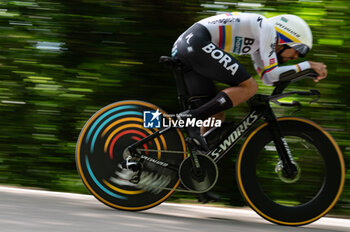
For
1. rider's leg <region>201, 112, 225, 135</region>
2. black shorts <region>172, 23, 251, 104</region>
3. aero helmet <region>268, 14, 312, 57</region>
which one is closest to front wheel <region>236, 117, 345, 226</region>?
rider's leg <region>201, 112, 225, 135</region>

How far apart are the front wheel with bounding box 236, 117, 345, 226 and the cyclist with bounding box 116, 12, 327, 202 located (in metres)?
0.37

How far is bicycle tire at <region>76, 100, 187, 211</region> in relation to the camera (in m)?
4.36

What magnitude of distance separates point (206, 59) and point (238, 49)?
0.99 ft

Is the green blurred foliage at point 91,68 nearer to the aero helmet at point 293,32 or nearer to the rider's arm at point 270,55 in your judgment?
the aero helmet at point 293,32

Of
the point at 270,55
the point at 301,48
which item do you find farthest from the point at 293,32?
the point at 270,55

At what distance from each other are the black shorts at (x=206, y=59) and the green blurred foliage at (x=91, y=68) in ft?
3.01

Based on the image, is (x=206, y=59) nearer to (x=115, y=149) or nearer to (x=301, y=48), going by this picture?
(x=301, y=48)

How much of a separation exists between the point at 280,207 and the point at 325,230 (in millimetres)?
395

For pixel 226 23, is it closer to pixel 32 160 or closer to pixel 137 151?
pixel 137 151

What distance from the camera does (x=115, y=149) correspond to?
4.41 meters

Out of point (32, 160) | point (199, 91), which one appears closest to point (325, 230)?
point (199, 91)

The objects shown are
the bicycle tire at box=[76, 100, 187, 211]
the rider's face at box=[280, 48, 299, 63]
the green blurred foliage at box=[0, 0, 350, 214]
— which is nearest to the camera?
the rider's face at box=[280, 48, 299, 63]

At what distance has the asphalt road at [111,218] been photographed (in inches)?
149

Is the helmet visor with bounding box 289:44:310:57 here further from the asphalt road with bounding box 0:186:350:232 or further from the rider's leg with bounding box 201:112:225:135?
the asphalt road with bounding box 0:186:350:232
